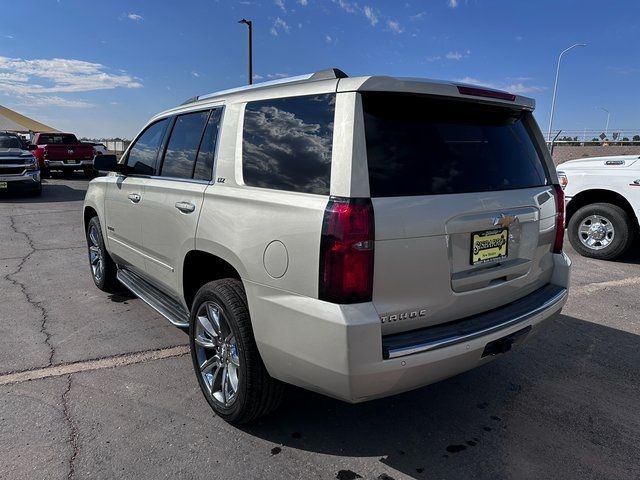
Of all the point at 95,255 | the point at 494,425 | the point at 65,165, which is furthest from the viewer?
the point at 65,165

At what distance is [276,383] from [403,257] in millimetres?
1040

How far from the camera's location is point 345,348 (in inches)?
80.8

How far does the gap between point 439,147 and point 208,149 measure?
4.92 ft

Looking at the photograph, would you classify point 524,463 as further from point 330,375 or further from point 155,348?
point 155,348

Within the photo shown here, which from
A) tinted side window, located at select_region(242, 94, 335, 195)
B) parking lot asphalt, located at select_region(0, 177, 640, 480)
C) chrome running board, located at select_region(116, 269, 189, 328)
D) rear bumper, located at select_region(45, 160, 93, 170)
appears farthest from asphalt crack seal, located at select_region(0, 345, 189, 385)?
rear bumper, located at select_region(45, 160, 93, 170)

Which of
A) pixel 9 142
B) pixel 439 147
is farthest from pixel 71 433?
pixel 9 142

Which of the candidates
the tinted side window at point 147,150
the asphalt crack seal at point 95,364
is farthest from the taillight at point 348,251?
the tinted side window at point 147,150

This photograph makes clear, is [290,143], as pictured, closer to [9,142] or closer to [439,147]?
[439,147]

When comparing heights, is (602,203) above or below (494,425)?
above

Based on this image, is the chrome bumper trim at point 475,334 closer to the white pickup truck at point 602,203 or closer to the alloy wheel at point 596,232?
the white pickup truck at point 602,203

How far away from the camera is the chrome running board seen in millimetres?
3393

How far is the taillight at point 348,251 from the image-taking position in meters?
2.08

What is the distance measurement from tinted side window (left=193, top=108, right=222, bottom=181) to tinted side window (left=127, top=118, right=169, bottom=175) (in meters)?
0.85

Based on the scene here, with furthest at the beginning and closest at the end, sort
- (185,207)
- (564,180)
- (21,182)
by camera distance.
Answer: (21,182) < (564,180) < (185,207)
